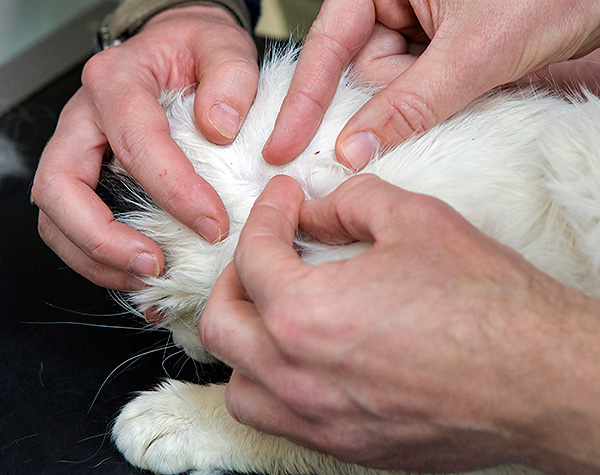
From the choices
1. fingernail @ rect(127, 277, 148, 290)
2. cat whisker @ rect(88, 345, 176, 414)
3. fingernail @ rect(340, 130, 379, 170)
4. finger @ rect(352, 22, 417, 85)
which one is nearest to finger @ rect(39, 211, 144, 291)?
fingernail @ rect(127, 277, 148, 290)

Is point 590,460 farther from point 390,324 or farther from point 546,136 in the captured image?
point 546,136

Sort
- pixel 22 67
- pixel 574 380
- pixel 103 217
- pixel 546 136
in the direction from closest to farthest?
pixel 574 380, pixel 546 136, pixel 103 217, pixel 22 67

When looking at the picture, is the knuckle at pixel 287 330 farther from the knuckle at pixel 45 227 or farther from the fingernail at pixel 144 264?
the knuckle at pixel 45 227

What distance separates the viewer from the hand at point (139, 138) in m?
0.65

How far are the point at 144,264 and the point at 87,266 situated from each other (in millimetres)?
185

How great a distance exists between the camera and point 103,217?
71cm

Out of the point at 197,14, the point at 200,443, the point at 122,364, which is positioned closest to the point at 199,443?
the point at 200,443

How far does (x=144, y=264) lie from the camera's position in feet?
2.20

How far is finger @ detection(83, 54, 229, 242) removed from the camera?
627mm

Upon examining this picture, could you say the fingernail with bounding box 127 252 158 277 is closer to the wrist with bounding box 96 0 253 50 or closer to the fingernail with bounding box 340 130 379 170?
the fingernail with bounding box 340 130 379 170

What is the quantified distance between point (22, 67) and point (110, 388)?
1.03 meters

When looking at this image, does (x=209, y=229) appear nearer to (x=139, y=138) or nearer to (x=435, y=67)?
(x=139, y=138)

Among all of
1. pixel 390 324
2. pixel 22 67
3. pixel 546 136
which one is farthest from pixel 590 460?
pixel 22 67

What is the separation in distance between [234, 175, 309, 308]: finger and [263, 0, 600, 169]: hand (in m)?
0.10
